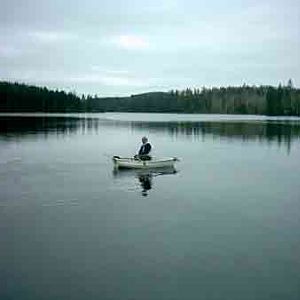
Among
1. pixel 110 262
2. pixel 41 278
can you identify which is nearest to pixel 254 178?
pixel 110 262

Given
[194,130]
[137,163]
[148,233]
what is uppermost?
[194,130]

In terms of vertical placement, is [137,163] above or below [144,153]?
below

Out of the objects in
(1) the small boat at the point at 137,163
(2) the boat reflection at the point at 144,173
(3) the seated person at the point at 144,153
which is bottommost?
(2) the boat reflection at the point at 144,173

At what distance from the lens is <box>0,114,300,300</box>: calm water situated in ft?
40.1

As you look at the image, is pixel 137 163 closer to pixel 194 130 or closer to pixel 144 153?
pixel 144 153

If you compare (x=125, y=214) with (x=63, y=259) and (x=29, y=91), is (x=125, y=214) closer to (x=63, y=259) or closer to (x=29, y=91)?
(x=63, y=259)

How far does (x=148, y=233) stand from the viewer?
16.6 meters

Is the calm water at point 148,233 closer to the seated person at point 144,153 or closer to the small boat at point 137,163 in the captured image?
the small boat at point 137,163

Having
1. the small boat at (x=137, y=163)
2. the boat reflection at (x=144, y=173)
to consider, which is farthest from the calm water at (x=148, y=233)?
the small boat at (x=137, y=163)

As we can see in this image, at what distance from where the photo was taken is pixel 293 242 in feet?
51.5

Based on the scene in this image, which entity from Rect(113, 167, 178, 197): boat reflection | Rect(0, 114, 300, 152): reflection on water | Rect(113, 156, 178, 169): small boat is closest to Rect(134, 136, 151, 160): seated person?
Rect(113, 156, 178, 169): small boat

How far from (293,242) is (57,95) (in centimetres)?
18649

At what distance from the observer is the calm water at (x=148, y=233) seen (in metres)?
12.2

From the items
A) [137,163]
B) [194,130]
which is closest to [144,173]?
[137,163]
